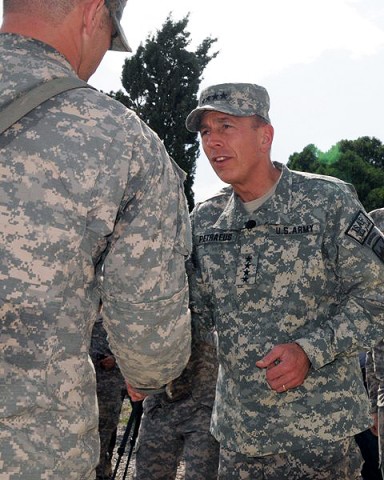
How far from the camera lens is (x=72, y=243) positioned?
2.12 metres

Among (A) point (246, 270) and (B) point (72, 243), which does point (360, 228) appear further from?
(B) point (72, 243)

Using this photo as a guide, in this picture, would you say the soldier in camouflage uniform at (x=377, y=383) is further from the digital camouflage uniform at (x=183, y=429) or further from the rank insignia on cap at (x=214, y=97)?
the rank insignia on cap at (x=214, y=97)

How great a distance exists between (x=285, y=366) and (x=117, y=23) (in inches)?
66.0

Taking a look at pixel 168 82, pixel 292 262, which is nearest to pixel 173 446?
pixel 292 262

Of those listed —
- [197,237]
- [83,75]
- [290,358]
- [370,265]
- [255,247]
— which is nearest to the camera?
[83,75]

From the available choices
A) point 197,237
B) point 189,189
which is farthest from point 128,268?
point 189,189

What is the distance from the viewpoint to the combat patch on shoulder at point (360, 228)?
3730mm

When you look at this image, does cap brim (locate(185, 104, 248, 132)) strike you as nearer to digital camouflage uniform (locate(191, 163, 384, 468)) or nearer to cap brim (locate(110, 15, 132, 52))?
digital camouflage uniform (locate(191, 163, 384, 468))

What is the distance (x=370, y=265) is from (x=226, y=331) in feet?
2.44

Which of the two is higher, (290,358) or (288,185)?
(288,185)

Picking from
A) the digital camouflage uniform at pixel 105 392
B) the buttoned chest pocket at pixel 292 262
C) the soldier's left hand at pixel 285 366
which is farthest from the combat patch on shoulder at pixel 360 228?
the digital camouflage uniform at pixel 105 392

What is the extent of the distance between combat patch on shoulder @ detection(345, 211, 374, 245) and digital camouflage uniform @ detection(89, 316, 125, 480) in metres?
3.92

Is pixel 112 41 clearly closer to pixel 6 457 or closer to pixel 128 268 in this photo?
pixel 128 268

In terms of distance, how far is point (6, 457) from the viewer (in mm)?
2025
